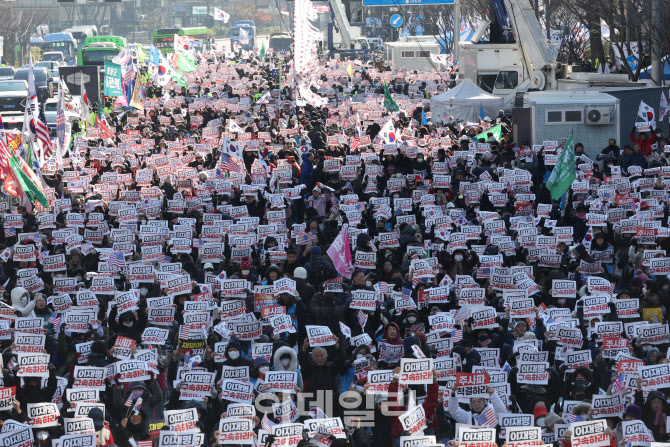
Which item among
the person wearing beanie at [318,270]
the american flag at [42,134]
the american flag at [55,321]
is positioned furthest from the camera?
the american flag at [42,134]

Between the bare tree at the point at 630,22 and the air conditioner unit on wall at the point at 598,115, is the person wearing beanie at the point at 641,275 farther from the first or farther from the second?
the bare tree at the point at 630,22

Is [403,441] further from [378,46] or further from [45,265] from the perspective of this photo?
[378,46]

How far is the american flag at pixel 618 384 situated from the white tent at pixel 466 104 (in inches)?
920

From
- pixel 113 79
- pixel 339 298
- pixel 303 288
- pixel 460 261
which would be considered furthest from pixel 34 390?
pixel 113 79

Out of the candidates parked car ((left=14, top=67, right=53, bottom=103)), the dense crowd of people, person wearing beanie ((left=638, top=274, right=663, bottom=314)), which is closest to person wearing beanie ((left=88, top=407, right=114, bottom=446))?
the dense crowd of people

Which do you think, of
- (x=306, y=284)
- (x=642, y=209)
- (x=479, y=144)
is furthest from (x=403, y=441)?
(x=479, y=144)

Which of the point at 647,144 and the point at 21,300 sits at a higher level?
the point at 647,144

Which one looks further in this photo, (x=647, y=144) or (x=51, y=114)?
(x=51, y=114)

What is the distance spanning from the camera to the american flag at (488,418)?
11211 mm

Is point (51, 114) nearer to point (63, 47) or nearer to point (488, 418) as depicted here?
point (488, 418)

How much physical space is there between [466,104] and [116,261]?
19401 millimetres

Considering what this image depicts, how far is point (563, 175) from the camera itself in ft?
68.8

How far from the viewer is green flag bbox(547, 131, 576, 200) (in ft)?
68.3

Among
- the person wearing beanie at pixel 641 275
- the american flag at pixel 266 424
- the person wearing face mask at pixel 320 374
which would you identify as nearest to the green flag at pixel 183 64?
the person wearing beanie at pixel 641 275
